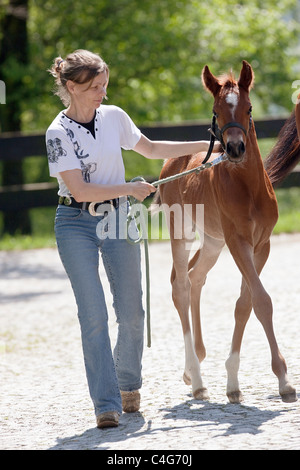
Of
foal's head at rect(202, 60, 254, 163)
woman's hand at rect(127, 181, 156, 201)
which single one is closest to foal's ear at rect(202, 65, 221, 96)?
foal's head at rect(202, 60, 254, 163)

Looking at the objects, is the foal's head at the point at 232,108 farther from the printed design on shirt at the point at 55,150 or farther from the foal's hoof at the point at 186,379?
the foal's hoof at the point at 186,379


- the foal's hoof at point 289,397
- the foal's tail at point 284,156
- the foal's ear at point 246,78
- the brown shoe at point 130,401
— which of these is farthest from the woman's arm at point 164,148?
the foal's hoof at point 289,397

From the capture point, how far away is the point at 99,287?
14.4 ft

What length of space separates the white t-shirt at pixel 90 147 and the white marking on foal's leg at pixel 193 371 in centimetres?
118

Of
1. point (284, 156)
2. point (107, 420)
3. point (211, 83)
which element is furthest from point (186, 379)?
point (211, 83)

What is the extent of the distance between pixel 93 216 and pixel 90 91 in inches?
25.6

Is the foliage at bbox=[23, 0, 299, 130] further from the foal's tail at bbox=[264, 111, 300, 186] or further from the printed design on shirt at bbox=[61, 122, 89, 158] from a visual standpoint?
the printed design on shirt at bbox=[61, 122, 89, 158]

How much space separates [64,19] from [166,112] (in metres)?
4.05

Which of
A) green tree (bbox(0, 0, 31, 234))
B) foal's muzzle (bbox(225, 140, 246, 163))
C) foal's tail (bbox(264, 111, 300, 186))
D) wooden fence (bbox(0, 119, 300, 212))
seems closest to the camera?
foal's muzzle (bbox(225, 140, 246, 163))

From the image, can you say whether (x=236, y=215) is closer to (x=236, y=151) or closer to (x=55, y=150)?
(x=236, y=151)

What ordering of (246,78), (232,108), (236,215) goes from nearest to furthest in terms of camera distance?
(232,108) < (246,78) < (236,215)

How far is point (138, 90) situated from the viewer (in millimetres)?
19531

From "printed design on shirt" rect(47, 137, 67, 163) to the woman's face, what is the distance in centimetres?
26

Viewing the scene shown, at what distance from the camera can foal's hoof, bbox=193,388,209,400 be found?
4.84 metres
